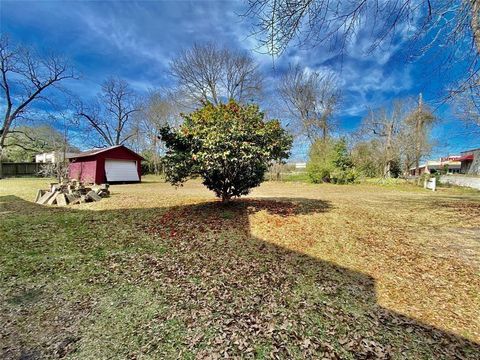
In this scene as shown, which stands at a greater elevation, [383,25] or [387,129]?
[387,129]

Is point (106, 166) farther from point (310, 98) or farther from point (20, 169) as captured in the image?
point (310, 98)

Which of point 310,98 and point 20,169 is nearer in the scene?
point 310,98

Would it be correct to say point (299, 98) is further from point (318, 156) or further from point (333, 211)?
point (333, 211)

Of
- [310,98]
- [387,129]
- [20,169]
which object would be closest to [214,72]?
[310,98]

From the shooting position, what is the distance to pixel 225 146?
16.4 feet

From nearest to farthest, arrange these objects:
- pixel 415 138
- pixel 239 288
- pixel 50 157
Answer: pixel 239 288 → pixel 415 138 → pixel 50 157

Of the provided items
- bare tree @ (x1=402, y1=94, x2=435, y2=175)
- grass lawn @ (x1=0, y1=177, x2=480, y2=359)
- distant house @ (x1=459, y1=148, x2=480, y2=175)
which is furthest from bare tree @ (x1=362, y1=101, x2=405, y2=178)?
grass lawn @ (x1=0, y1=177, x2=480, y2=359)

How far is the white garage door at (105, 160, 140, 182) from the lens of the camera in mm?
16484

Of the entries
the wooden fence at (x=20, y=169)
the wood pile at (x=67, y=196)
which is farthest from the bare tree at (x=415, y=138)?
the wooden fence at (x=20, y=169)

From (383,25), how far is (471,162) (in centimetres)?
3085

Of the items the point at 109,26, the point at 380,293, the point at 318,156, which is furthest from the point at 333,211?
the point at 318,156

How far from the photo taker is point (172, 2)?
17.8 feet

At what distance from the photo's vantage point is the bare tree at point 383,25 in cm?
283

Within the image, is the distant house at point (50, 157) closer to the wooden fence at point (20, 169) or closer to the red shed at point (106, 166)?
the red shed at point (106, 166)
